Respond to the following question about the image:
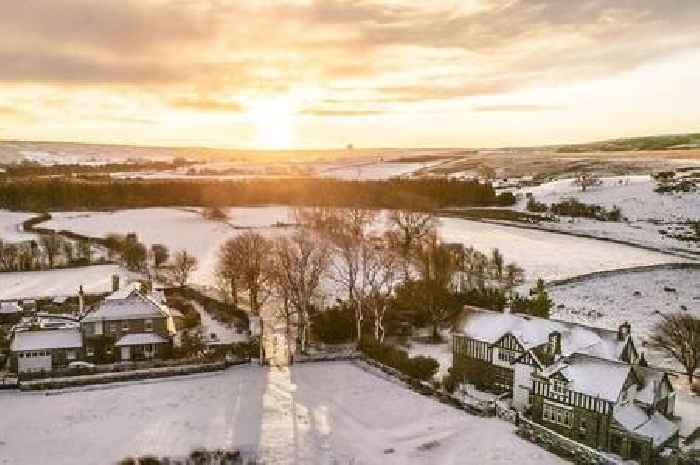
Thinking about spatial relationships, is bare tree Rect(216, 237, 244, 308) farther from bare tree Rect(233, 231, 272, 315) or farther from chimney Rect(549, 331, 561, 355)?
chimney Rect(549, 331, 561, 355)

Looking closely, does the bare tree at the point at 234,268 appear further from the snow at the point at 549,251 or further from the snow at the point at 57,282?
the snow at the point at 549,251

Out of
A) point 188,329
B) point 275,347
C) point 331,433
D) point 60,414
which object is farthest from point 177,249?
point 331,433

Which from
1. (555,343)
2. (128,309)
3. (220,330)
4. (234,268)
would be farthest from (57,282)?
(555,343)

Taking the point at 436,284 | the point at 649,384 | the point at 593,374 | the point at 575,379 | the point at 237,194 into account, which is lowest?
the point at 649,384

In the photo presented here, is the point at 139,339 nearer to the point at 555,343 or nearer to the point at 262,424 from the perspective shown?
the point at 262,424

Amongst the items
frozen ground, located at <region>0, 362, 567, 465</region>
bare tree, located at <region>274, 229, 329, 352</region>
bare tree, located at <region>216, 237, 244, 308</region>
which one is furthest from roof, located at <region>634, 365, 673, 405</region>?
bare tree, located at <region>216, 237, 244, 308</region>

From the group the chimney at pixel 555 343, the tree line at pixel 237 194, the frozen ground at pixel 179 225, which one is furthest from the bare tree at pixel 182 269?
the tree line at pixel 237 194
